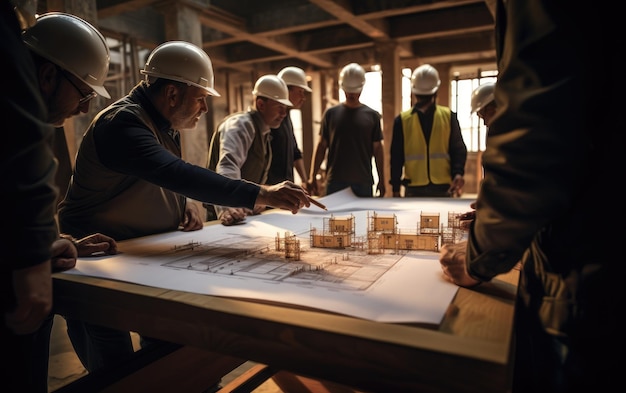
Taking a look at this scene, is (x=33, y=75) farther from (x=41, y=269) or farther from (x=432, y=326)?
(x=432, y=326)

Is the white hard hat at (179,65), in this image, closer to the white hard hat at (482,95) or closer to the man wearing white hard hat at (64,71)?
the man wearing white hard hat at (64,71)

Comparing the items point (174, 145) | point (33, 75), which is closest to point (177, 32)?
point (174, 145)

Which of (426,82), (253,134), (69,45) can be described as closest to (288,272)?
(69,45)

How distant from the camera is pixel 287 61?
902 cm

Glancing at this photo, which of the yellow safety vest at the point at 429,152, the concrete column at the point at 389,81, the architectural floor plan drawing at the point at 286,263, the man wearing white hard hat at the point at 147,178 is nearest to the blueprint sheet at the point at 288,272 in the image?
the architectural floor plan drawing at the point at 286,263

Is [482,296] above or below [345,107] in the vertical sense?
below

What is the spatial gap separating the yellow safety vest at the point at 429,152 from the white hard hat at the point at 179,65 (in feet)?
9.92

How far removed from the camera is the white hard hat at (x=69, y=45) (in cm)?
Result: 161

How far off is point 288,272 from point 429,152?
11.9 feet

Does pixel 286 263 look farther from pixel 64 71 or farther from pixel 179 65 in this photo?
pixel 179 65

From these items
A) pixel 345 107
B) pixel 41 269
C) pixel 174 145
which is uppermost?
pixel 345 107

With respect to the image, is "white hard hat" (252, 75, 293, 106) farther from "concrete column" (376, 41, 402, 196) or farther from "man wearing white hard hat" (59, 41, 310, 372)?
"concrete column" (376, 41, 402, 196)

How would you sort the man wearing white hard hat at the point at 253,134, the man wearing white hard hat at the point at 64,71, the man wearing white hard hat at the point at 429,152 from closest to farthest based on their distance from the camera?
the man wearing white hard hat at the point at 64,71 < the man wearing white hard hat at the point at 253,134 < the man wearing white hard hat at the point at 429,152

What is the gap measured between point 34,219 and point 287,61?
8475mm
